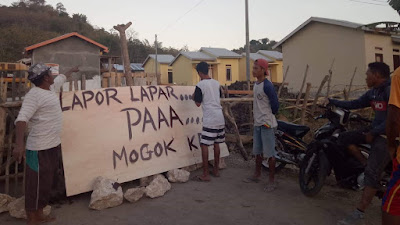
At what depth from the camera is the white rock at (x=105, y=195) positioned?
3.77m

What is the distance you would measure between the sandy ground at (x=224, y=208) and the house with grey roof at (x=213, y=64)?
2794 centimetres

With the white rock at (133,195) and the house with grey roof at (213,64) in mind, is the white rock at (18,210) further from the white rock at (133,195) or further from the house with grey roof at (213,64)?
the house with grey roof at (213,64)

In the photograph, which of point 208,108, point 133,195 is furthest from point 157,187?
point 208,108

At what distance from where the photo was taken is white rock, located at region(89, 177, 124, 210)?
12.4ft

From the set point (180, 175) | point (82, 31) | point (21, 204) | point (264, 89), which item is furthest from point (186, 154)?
point (82, 31)

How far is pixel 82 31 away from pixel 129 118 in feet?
173

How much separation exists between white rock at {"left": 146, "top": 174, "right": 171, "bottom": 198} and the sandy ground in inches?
3.0

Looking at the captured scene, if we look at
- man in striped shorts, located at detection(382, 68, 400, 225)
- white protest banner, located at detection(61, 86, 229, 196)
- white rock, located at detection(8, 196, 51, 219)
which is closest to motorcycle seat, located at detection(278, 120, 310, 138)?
white protest banner, located at detection(61, 86, 229, 196)

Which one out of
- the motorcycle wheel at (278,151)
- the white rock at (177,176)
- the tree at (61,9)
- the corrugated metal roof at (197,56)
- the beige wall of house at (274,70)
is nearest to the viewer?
the white rock at (177,176)

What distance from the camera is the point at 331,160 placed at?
4.16 metres

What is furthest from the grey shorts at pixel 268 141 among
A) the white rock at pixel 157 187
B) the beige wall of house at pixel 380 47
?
the beige wall of house at pixel 380 47

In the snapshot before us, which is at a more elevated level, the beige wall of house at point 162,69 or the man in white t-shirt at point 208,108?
the beige wall of house at point 162,69

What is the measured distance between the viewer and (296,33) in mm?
22938

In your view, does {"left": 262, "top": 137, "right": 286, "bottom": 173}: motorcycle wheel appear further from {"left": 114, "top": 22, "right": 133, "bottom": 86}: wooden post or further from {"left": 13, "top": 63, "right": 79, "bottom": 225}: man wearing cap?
{"left": 13, "top": 63, "right": 79, "bottom": 225}: man wearing cap
